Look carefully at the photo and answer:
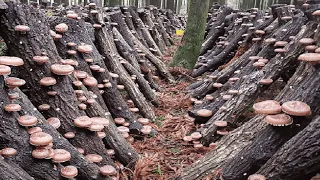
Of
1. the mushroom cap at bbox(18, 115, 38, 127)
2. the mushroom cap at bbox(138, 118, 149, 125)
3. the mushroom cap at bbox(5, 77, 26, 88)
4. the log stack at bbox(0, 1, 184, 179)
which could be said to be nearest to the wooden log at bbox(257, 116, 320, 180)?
the log stack at bbox(0, 1, 184, 179)

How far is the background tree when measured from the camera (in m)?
9.50

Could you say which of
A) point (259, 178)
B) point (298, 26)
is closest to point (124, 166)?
point (259, 178)

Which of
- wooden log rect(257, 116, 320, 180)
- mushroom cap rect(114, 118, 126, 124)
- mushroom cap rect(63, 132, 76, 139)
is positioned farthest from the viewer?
mushroom cap rect(114, 118, 126, 124)

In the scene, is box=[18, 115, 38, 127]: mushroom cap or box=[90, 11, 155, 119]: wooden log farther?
box=[90, 11, 155, 119]: wooden log

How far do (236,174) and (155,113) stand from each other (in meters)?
3.58

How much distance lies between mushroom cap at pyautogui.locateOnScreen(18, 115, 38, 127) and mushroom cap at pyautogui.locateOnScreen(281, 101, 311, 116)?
2.54 meters

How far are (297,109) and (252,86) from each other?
7.95ft

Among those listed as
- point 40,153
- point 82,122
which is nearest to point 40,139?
point 40,153

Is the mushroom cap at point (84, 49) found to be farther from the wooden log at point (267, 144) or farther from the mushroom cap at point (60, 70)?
the wooden log at point (267, 144)

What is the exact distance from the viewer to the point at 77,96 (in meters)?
4.42

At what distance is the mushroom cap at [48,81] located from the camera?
393 cm

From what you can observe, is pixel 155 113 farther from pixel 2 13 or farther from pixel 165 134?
pixel 2 13

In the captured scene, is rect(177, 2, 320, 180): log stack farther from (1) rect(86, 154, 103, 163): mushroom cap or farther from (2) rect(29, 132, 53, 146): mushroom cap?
(2) rect(29, 132, 53, 146): mushroom cap

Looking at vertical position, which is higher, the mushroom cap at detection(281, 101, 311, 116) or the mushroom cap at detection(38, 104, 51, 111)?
the mushroom cap at detection(281, 101, 311, 116)
